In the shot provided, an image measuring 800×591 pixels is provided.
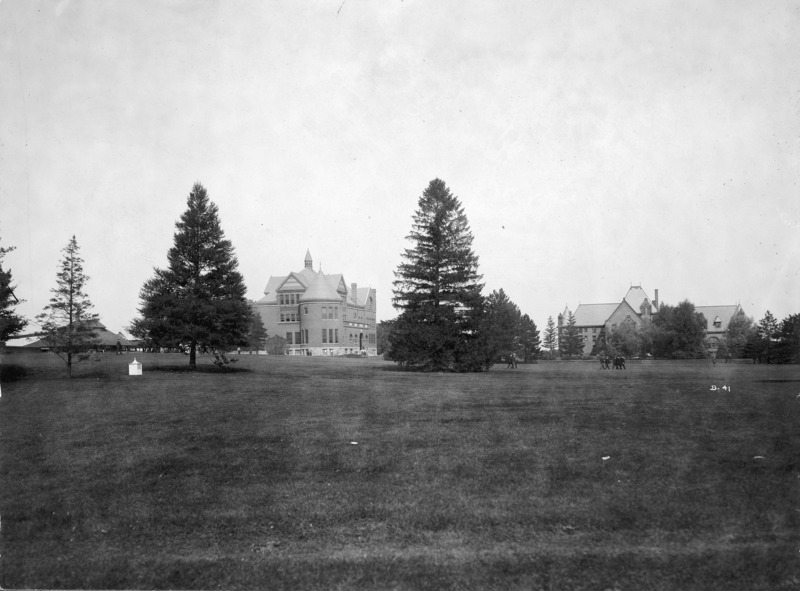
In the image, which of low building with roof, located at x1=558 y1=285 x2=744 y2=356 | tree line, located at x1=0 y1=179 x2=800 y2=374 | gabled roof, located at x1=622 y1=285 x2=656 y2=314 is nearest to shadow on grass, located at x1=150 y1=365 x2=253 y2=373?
tree line, located at x1=0 y1=179 x2=800 y2=374

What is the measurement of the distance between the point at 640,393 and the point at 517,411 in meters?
6.22

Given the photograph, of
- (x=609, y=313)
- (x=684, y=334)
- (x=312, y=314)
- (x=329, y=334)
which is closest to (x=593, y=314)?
(x=609, y=313)

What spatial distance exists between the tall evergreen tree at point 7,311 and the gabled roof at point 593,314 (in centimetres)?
11218

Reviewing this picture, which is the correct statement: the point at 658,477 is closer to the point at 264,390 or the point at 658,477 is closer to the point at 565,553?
the point at 565,553

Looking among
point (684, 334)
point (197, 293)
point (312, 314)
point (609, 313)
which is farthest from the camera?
point (609, 313)

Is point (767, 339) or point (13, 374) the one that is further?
point (767, 339)

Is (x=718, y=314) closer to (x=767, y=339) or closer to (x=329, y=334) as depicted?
(x=767, y=339)

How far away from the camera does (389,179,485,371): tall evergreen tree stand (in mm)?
34406

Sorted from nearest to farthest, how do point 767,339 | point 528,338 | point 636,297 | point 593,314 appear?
point 767,339 < point 528,338 < point 636,297 < point 593,314

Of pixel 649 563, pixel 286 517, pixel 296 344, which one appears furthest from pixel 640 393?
pixel 296 344

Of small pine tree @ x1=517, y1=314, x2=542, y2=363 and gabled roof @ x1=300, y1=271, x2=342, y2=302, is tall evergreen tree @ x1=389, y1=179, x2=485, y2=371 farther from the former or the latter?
gabled roof @ x1=300, y1=271, x2=342, y2=302

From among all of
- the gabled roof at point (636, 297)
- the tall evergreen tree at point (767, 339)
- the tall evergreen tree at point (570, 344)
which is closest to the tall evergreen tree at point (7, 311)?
the tall evergreen tree at point (767, 339)

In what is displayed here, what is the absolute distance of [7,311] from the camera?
19.4m

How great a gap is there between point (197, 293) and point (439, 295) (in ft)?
51.3
